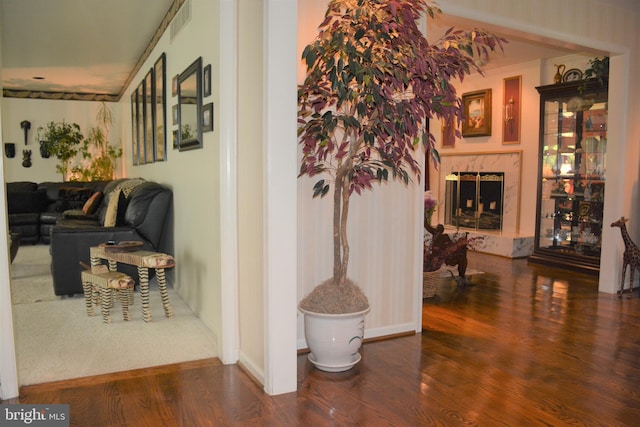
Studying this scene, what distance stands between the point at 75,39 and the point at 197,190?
3559 millimetres

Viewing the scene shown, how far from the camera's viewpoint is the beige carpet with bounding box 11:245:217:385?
113 inches

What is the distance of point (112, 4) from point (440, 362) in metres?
4.22

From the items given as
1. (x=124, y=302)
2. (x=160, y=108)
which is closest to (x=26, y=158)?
(x=160, y=108)

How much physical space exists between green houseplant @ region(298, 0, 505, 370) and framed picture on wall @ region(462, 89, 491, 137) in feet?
16.0

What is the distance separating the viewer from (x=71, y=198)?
7.73 m

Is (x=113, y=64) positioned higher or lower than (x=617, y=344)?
higher

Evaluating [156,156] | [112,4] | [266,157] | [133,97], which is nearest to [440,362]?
[266,157]

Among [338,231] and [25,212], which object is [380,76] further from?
[25,212]

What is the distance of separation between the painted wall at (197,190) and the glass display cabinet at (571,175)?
429 cm

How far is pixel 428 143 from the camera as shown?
282 centimetres

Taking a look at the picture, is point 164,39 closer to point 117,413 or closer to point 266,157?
point 266,157

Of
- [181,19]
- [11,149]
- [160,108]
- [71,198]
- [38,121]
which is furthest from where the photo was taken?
[38,121]

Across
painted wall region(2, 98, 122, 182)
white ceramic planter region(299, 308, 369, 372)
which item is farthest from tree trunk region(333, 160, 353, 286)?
painted wall region(2, 98, 122, 182)

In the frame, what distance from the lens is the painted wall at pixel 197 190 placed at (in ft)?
10.5
